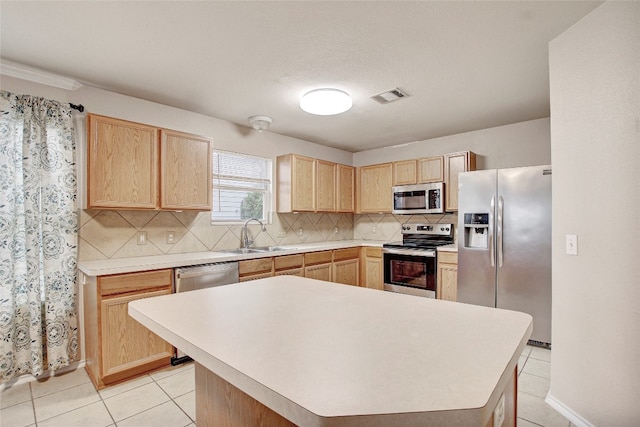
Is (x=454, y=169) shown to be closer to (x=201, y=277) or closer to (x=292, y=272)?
(x=292, y=272)

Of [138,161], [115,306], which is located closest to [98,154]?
[138,161]

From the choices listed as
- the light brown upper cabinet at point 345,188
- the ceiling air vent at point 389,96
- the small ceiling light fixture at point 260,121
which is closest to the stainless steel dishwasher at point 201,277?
the small ceiling light fixture at point 260,121

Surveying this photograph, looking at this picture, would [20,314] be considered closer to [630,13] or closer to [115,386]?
[115,386]

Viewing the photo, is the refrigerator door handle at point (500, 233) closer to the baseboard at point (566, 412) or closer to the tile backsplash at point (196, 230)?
the tile backsplash at point (196, 230)

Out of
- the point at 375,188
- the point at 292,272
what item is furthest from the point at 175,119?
the point at 375,188

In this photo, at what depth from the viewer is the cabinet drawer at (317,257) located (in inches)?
150

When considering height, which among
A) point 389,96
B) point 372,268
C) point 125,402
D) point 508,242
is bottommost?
point 125,402

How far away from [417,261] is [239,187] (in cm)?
239

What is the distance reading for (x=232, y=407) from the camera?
1.10 m

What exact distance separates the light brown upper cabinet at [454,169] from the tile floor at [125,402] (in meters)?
2.01

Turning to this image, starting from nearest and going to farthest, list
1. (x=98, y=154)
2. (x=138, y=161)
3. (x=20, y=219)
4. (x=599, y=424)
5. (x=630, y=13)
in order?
(x=630, y=13)
(x=599, y=424)
(x=20, y=219)
(x=98, y=154)
(x=138, y=161)

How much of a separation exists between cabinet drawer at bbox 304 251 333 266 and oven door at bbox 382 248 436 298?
2.59 ft

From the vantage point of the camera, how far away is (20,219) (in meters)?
2.32

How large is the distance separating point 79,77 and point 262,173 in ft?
6.88
